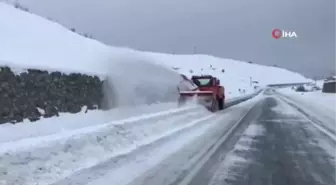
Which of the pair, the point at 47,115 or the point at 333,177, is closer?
the point at 333,177

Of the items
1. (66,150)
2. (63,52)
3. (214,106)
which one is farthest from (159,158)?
(214,106)

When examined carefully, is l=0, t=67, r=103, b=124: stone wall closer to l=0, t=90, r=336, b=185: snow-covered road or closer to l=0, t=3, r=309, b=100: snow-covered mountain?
l=0, t=3, r=309, b=100: snow-covered mountain

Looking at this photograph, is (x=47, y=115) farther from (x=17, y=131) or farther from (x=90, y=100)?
(x=90, y=100)

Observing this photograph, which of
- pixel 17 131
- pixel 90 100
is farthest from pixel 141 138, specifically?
pixel 90 100

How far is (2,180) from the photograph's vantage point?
6250 millimetres

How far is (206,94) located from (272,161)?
18025 millimetres

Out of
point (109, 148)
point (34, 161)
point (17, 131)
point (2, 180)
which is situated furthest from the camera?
point (17, 131)

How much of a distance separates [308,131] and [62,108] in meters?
9.77

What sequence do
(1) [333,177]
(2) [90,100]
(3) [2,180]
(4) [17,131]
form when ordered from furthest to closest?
(2) [90,100], (4) [17,131], (1) [333,177], (3) [2,180]

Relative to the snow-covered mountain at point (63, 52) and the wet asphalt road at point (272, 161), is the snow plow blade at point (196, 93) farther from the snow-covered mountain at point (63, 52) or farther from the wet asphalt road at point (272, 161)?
the wet asphalt road at point (272, 161)

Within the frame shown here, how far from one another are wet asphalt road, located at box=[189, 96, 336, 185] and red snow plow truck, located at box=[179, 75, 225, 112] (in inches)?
499

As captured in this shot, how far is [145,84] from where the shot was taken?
2612 cm

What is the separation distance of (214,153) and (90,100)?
1112 centimetres

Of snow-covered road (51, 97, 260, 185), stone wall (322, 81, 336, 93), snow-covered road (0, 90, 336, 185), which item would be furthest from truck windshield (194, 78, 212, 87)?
stone wall (322, 81, 336, 93)
